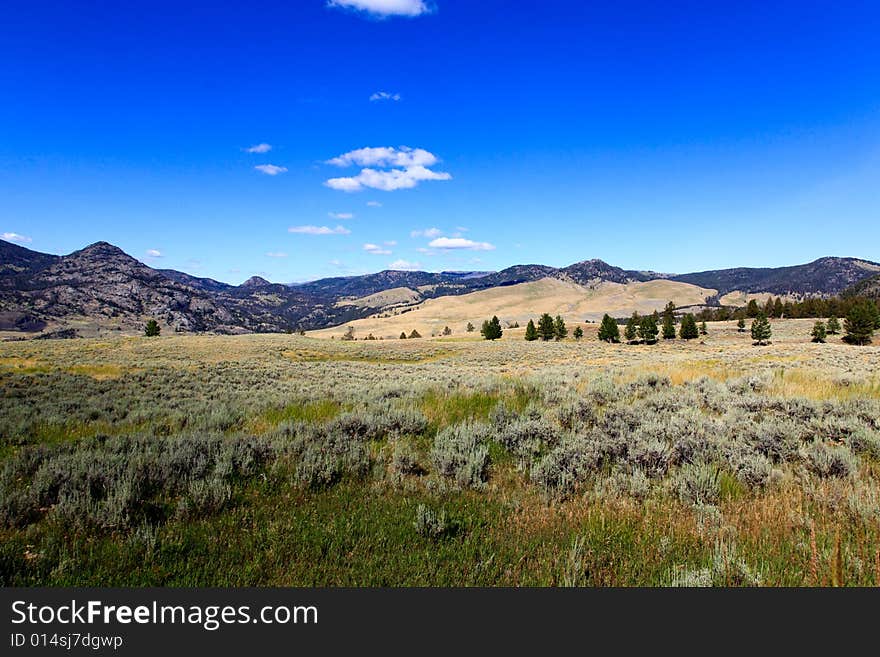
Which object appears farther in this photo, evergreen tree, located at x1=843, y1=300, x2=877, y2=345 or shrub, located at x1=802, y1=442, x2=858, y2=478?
evergreen tree, located at x1=843, y1=300, x2=877, y2=345

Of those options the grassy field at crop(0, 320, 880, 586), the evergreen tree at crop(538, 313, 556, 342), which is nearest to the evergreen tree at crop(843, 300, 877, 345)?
the evergreen tree at crop(538, 313, 556, 342)

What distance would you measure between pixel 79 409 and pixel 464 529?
1267 cm

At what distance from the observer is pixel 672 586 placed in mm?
3533

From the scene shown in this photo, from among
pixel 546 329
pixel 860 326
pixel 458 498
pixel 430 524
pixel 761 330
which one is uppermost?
pixel 430 524

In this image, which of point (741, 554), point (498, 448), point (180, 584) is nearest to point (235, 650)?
point (180, 584)

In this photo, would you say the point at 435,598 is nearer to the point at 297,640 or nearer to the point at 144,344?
the point at 297,640

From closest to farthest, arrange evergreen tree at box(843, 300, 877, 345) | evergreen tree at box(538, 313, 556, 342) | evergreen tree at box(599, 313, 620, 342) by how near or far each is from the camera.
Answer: evergreen tree at box(843, 300, 877, 345) < evergreen tree at box(599, 313, 620, 342) < evergreen tree at box(538, 313, 556, 342)

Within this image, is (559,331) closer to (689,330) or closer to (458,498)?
(689,330)

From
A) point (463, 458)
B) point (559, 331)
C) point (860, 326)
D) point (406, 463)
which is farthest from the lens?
point (559, 331)

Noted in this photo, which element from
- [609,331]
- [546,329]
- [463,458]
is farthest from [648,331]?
[463,458]

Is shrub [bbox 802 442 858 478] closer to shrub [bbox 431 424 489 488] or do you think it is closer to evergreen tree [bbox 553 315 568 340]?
shrub [bbox 431 424 489 488]

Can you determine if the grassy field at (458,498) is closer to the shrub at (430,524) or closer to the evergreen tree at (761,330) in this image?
the shrub at (430,524)

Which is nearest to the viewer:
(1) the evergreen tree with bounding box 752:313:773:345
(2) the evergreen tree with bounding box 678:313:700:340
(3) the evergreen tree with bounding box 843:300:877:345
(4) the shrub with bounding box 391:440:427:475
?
(4) the shrub with bounding box 391:440:427:475

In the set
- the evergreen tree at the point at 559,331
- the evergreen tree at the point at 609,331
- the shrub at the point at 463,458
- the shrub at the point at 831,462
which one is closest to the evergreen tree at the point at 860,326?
the evergreen tree at the point at 609,331
